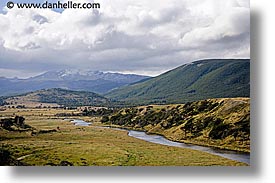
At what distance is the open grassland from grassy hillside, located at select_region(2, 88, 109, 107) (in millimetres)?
310

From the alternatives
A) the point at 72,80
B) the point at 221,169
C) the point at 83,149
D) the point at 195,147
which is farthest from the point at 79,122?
the point at 221,169

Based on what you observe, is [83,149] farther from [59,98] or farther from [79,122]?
[59,98]

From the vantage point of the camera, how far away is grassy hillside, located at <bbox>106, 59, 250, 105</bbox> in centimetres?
921

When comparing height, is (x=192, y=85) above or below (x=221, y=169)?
above

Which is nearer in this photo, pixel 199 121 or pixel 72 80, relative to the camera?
pixel 72 80

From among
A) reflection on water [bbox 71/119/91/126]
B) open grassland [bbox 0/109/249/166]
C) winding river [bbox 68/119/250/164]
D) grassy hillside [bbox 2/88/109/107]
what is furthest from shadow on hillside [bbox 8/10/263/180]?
grassy hillside [bbox 2/88/109/107]

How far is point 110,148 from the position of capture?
9141 mm

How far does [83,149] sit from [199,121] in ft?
8.84

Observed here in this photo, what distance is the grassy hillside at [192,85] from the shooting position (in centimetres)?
921

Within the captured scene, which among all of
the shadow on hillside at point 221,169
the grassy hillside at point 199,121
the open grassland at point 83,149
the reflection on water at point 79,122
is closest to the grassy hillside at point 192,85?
the grassy hillside at point 199,121

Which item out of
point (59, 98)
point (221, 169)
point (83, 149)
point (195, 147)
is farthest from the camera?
point (59, 98)

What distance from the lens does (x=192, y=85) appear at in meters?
9.92

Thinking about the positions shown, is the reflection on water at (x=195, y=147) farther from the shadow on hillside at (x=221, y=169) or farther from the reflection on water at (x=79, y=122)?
the reflection on water at (x=79, y=122)

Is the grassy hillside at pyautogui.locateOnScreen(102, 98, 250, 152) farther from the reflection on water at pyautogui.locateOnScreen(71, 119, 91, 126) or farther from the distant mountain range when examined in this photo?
the distant mountain range
